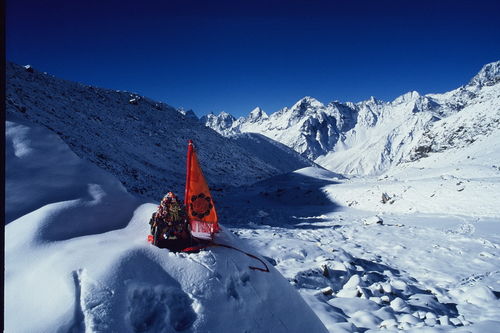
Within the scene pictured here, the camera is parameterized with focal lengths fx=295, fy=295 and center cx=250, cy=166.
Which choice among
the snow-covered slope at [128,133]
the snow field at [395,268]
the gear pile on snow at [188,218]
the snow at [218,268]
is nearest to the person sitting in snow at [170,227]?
the gear pile on snow at [188,218]

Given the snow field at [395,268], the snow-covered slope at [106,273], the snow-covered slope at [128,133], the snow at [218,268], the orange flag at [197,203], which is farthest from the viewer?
the snow-covered slope at [128,133]

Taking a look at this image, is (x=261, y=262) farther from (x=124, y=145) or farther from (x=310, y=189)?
(x=124, y=145)

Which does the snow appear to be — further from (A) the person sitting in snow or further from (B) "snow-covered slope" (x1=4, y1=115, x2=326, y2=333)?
(A) the person sitting in snow

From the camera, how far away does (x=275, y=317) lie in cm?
376

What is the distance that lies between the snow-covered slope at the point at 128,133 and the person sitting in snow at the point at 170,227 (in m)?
19.1

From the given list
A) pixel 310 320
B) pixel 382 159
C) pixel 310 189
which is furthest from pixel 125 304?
pixel 382 159

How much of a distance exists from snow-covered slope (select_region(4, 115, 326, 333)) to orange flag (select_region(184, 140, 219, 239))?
0.32m

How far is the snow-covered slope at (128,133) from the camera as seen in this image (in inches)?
1032

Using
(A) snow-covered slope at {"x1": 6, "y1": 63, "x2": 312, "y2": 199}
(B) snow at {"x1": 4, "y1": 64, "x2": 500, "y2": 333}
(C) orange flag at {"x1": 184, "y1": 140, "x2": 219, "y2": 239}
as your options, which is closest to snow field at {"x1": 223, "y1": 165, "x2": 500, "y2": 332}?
(B) snow at {"x1": 4, "y1": 64, "x2": 500, "y2": 333}

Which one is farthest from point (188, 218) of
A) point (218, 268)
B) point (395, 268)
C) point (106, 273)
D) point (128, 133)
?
point (128, 133)

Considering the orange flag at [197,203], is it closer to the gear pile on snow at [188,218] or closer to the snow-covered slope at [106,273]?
the gear pile on snow at [188,218]

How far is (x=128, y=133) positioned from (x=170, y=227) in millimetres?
41368

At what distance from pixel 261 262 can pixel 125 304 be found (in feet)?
6.38

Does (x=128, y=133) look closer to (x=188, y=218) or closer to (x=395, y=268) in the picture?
(x=395, y=268)
